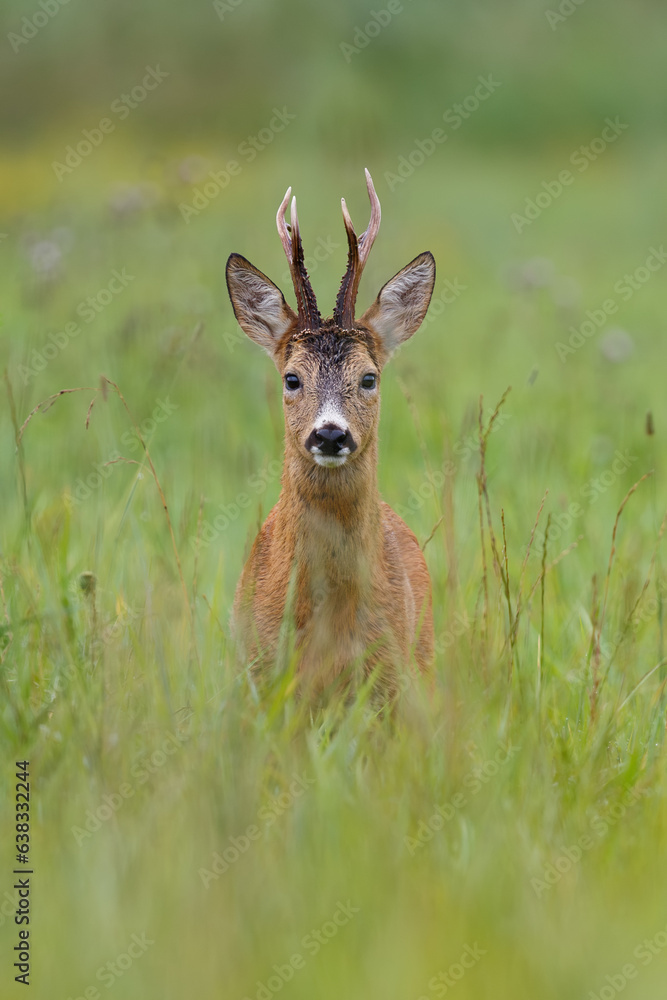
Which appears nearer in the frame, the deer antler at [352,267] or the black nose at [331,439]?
the black nose at [331,439]

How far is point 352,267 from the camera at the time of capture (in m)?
3.93

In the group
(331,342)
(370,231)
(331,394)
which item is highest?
(370,231)

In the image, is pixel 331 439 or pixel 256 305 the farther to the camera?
pixel 256 305

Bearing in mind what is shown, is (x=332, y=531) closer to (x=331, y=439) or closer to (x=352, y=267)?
(x=331, y=439)

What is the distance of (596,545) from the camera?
5.21 metres

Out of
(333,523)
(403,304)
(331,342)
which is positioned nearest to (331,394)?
(331,342)

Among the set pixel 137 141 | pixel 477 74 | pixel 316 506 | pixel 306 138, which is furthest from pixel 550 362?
pixel 477 74

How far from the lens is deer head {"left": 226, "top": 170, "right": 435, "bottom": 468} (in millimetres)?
3828

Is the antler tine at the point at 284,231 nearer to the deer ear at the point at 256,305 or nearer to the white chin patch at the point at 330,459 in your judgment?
the deer ear at the point at 256,305

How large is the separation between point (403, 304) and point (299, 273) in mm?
613

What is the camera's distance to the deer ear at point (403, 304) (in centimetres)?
439

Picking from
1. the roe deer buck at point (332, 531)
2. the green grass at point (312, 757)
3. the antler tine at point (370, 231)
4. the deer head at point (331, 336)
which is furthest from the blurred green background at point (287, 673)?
the antler tine at point (370, 231)

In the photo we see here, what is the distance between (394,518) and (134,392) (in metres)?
2.08

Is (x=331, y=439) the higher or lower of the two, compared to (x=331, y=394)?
lower
